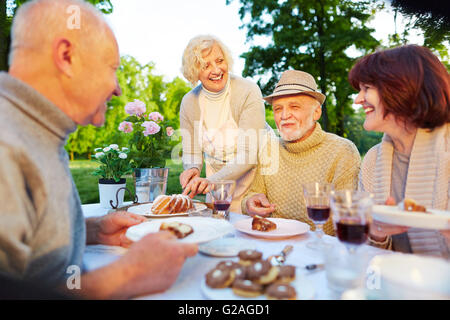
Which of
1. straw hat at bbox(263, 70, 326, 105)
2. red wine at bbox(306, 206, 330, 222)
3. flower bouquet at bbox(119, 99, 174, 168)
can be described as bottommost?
red wine at bbox(306, 206, 330, 222)

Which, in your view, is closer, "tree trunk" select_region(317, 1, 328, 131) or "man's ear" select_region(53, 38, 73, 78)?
"man's ear" select_region(53, 38, 73, 78)

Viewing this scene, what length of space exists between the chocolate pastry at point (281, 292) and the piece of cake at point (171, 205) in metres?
1.29

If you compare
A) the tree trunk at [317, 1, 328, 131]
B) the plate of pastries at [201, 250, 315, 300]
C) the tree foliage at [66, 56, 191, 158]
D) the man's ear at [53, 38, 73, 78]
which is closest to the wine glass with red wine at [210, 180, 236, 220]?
the plate of pastries at [201, 250, 315, 300]

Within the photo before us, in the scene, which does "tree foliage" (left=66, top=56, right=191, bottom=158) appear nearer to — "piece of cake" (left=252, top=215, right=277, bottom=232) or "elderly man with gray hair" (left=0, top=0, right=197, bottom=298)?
"piece of cake" (left=252, top=215, right=277, bottom=232)

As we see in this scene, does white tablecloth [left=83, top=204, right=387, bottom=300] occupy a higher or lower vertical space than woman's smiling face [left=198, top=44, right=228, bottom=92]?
lower

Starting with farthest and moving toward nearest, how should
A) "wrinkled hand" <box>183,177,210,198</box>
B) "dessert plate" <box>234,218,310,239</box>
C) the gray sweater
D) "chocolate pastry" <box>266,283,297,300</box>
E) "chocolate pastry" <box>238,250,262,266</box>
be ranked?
"wrinkled hand" <box>183,177,210,198</box> → "dessert plate" <box>234,218,310,239</box> → "chocolate pastry" <box>238,250,262,266</box> → "chocolate pastry" <box>266,283,297,300</box> → the gray sweater

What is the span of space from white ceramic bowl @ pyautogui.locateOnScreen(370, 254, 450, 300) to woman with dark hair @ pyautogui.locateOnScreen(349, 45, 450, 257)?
0.74m

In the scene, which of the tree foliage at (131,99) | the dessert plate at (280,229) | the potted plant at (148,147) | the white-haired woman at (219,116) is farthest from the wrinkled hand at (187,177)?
the tree foliage at (131,99)

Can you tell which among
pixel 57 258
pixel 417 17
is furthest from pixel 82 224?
pixel 417 17

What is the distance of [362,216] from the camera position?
1.24m

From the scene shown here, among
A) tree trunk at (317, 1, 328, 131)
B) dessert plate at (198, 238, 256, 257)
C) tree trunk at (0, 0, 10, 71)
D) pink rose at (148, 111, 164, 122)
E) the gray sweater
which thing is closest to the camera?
the gray sweater

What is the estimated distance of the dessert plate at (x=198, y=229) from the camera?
4.68ft

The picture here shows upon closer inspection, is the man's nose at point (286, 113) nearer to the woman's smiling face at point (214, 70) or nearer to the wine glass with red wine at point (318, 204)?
the woman's smiling face at point (214, 70)

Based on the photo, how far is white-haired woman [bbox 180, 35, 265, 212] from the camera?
11.4 ft
